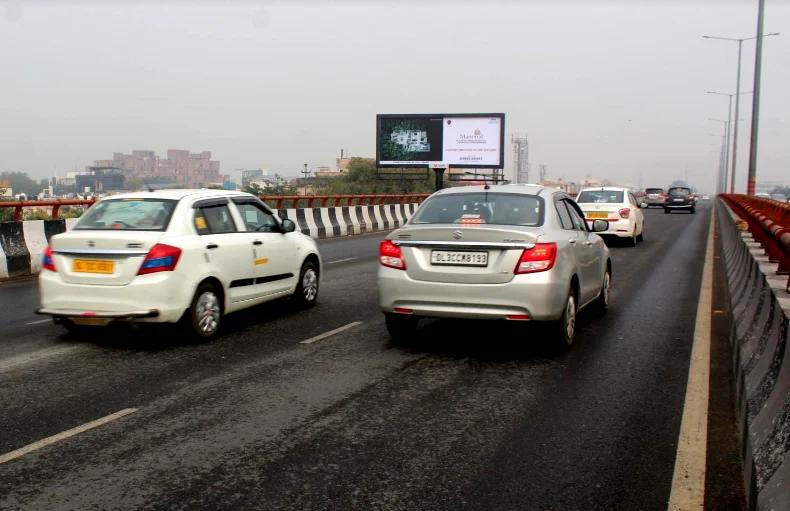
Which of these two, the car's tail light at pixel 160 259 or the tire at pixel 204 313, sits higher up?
the car's tail light at pixel 160 259

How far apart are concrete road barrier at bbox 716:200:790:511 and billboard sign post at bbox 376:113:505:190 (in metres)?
39.4

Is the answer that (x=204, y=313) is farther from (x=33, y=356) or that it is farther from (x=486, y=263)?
(x=486, y=263)

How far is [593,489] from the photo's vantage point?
13.3 ft

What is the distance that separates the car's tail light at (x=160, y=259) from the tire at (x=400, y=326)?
6.96 feet

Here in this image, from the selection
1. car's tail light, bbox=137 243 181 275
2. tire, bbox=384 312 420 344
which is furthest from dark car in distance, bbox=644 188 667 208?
car's tail light, bbox=137 243 181 275

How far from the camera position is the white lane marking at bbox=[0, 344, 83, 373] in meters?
6.88

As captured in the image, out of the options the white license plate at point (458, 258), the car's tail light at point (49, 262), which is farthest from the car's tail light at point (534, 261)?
the car's tail light at point (49, 262)

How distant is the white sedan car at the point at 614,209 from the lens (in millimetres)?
20266

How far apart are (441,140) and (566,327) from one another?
40076mm

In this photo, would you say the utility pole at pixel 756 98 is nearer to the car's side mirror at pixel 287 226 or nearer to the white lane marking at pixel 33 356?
the car's side mirror at pixel 287 226

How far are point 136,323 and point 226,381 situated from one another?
1697mm

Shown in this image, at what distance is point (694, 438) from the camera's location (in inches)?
191

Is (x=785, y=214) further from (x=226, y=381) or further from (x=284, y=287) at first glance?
(x=226, y=381)

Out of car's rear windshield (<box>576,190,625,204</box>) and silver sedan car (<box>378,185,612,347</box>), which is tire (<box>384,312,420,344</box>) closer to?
silver sedan car (<box>378,185,612,347</box>)
